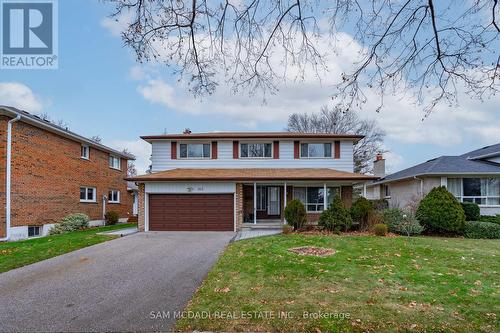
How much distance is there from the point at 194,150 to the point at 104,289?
14.0 metres

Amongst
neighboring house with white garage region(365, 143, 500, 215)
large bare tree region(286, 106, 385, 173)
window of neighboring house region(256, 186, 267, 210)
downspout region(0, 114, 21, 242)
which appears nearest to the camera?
downspout region(0, 114, 21, 242)

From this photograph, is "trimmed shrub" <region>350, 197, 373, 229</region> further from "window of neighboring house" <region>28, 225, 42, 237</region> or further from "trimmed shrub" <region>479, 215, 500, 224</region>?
"window of neighboring house" <region>28, 225, 42, 237</region>

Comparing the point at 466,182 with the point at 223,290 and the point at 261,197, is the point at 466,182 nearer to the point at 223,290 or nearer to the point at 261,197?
the point at 261,197

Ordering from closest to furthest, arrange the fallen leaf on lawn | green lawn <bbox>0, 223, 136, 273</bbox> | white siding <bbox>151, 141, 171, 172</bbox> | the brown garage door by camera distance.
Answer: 1. the fallen leaf on lawn
2. green lawn <bbox>0, 223, 136, 273</bbox>
3. the brown garage door
4. white siding <bbox>151, 141, 171, 172</bbox>

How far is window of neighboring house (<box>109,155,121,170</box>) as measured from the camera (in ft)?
81.8

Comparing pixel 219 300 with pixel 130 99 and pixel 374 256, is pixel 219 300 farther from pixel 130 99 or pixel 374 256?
pixel 130 99

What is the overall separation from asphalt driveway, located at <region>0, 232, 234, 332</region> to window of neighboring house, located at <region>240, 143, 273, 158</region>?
9.50m

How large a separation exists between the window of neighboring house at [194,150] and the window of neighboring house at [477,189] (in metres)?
14.1

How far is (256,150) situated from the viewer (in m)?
20.3

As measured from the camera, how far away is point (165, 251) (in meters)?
11.0

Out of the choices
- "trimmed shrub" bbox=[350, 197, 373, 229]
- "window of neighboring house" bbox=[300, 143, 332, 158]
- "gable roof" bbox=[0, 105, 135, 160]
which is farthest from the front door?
"gable roof" bbox=[0, 105, 135, 160]

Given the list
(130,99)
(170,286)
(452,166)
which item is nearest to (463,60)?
(170,286)

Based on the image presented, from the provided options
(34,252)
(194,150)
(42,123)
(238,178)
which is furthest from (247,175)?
(42,123)

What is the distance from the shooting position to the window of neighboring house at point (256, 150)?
20172 mm
